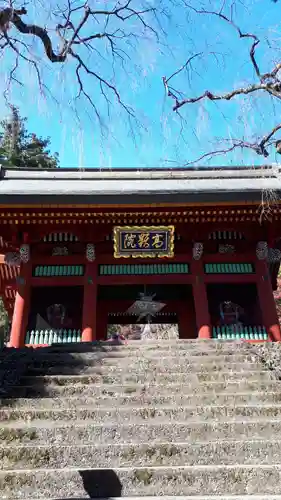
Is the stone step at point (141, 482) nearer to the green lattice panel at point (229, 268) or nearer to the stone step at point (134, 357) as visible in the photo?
the stone step at point (134, 357)

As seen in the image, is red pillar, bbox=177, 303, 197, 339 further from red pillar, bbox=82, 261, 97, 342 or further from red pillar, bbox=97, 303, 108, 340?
red pillar, bbox=82, 261, 97, 342

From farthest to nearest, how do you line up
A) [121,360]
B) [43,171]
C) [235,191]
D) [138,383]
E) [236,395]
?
[43,171]
[235,191]
[121,360]
[138,383]
[236,395]

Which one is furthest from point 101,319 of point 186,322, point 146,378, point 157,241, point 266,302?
point 146,378

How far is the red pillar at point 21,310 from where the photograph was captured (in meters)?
9.66

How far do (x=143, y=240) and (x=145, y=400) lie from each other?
5.65 m

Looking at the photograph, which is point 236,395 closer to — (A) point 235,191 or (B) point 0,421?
(B) point 0,421

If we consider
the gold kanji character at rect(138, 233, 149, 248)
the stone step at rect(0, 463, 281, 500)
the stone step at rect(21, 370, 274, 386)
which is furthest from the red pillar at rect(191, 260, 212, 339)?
the stone step at rect(0, 463, 281, 500)

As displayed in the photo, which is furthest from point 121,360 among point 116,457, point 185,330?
point 185,330

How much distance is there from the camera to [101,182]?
12.8m

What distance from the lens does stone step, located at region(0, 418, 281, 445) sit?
4430 mm

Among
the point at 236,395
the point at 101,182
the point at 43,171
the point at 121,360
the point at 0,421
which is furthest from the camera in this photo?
the point at 43,171

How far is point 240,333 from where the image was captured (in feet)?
33.4

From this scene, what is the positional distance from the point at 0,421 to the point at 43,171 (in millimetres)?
12026

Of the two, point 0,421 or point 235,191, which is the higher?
point 235,191
